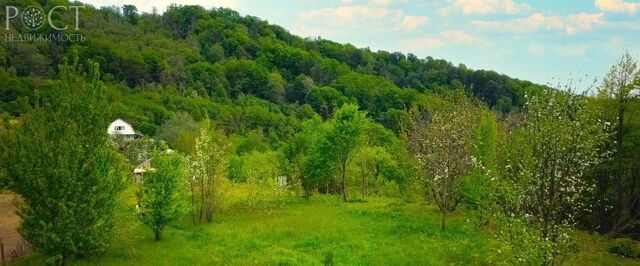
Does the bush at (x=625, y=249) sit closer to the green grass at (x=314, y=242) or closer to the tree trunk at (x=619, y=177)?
the green grass at (x=314, y=242)

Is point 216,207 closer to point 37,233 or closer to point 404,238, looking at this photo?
point 404,238

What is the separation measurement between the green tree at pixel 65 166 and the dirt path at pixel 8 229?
14.0ft

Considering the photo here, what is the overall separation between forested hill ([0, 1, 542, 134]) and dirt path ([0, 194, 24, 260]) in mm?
65428

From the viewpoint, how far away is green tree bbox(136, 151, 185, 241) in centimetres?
2794

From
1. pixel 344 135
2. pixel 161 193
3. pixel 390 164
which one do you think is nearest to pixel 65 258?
pixel 161 193

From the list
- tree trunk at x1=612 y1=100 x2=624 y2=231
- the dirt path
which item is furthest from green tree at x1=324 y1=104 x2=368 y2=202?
the dirt path

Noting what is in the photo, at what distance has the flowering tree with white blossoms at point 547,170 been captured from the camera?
53.5 ft

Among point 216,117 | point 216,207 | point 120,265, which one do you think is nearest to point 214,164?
point 216,207

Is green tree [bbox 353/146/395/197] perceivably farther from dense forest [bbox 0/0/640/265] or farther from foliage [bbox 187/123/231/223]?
foliage [bbox 187/123/231/223]

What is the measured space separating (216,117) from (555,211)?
365ft

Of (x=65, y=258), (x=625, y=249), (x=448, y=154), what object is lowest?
(x=625, y=249)

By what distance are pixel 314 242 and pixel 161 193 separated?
916 centimetres

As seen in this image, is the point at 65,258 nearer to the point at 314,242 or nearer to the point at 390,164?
the point at 314,242

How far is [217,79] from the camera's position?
164375mm
